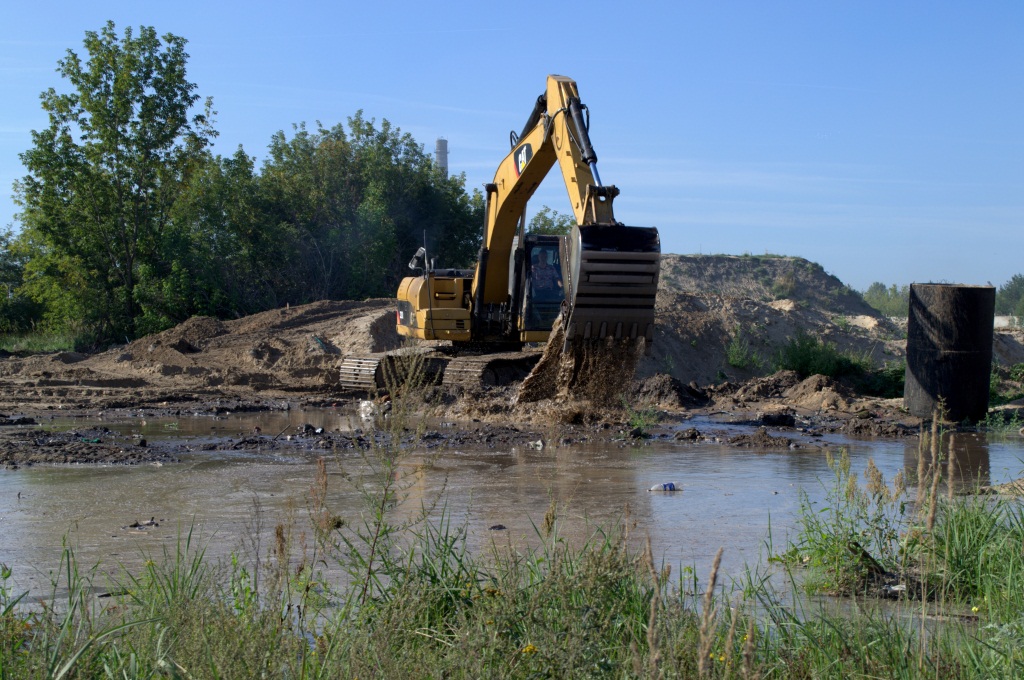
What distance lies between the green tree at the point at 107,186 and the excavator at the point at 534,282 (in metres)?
15.2

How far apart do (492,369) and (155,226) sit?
63.2ft

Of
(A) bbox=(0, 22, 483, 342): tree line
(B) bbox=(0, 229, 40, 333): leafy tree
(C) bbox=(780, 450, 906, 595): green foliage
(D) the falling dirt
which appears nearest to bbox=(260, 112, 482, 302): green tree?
(A) bbox=(0, 22, 483, 342): tree line

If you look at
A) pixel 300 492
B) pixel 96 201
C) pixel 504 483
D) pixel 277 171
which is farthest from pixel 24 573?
pixel 277 171

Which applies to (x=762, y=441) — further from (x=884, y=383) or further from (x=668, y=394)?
(x=884, y=383)

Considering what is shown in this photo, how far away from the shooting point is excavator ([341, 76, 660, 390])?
492 inches

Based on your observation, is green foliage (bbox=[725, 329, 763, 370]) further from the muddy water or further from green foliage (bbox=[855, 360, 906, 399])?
the muddy water

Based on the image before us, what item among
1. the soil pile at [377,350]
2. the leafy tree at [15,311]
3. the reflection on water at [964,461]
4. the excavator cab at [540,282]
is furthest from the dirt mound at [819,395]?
the leafy tree at [15,311]

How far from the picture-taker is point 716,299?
94.4 feet

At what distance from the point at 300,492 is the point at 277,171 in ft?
97.1

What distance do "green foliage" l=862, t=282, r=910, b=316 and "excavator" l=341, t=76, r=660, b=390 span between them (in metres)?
37.9

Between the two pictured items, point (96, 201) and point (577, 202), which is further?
point (96, 201)

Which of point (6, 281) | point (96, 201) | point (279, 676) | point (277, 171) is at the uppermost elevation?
point (277, 171)

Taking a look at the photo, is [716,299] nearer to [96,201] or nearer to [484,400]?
[484,400]

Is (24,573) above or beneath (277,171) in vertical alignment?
beneath
